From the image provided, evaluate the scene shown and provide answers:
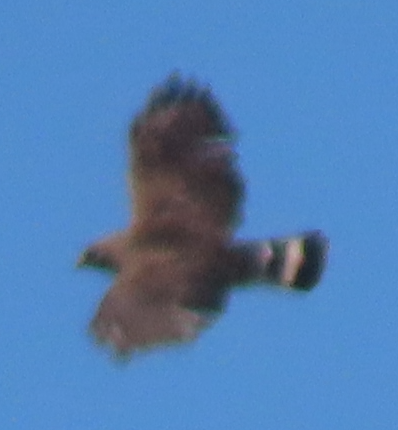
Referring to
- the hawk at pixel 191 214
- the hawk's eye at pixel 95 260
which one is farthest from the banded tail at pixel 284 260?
the hawk's eye at pixel 95 260

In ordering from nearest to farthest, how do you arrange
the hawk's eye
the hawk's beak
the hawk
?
the hawk, the hawk's eye, the hawk's beak

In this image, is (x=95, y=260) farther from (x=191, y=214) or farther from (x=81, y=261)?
(x=191, y=214)

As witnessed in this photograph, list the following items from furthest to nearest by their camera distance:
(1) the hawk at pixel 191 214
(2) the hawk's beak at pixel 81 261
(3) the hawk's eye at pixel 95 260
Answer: (2) the hawk's beak at pixel 81 261 → (3) the hawk's eye at pixel 95 260 → (1) the hawk at pixel 191 214

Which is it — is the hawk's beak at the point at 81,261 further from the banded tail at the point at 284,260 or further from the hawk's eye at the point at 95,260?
the banded tail at the point at 284,260

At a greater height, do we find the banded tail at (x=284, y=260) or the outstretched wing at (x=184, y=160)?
the outstretched wing at (x=184, y=160)

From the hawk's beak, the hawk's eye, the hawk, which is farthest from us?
the hawk's beak

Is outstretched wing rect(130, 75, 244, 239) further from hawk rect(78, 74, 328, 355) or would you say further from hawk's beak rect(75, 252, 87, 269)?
hawk's beak rect(75, 252, 87, 269)

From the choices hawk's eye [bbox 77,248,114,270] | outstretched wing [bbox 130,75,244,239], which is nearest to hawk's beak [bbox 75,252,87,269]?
hawk's eye [bbox 77,248,114,270]

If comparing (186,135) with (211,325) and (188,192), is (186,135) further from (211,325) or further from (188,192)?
(211,325)

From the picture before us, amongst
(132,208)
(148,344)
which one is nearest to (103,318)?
(148,344)
